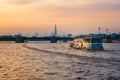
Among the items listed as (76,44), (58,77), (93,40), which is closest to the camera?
(58,77)

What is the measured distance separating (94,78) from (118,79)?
2628 millimetres

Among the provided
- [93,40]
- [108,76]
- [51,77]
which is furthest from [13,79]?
[93,40]

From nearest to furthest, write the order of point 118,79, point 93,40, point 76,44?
point 118,79 → point 93,40 → point 76,44

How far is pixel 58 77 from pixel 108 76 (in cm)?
534

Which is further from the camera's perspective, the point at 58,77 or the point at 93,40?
the point at 93,40

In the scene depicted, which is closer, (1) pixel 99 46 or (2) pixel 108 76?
(2) pixel 108 76

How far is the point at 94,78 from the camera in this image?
113ft

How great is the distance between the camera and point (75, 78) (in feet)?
114

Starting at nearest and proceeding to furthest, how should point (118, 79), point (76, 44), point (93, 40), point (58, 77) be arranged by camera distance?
1. point (118, 79)
2. point (58, 77)
3. point (93, 40)
4. point (76, 44)

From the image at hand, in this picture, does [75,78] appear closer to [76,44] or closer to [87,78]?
[87,78]

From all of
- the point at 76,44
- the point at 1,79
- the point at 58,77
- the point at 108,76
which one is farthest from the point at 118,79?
the point at 76,44

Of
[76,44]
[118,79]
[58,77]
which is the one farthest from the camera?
[76,44]

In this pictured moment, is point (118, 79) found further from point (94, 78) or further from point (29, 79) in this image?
point (29, 79)

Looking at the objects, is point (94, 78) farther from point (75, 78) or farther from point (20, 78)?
point (20, 78)
